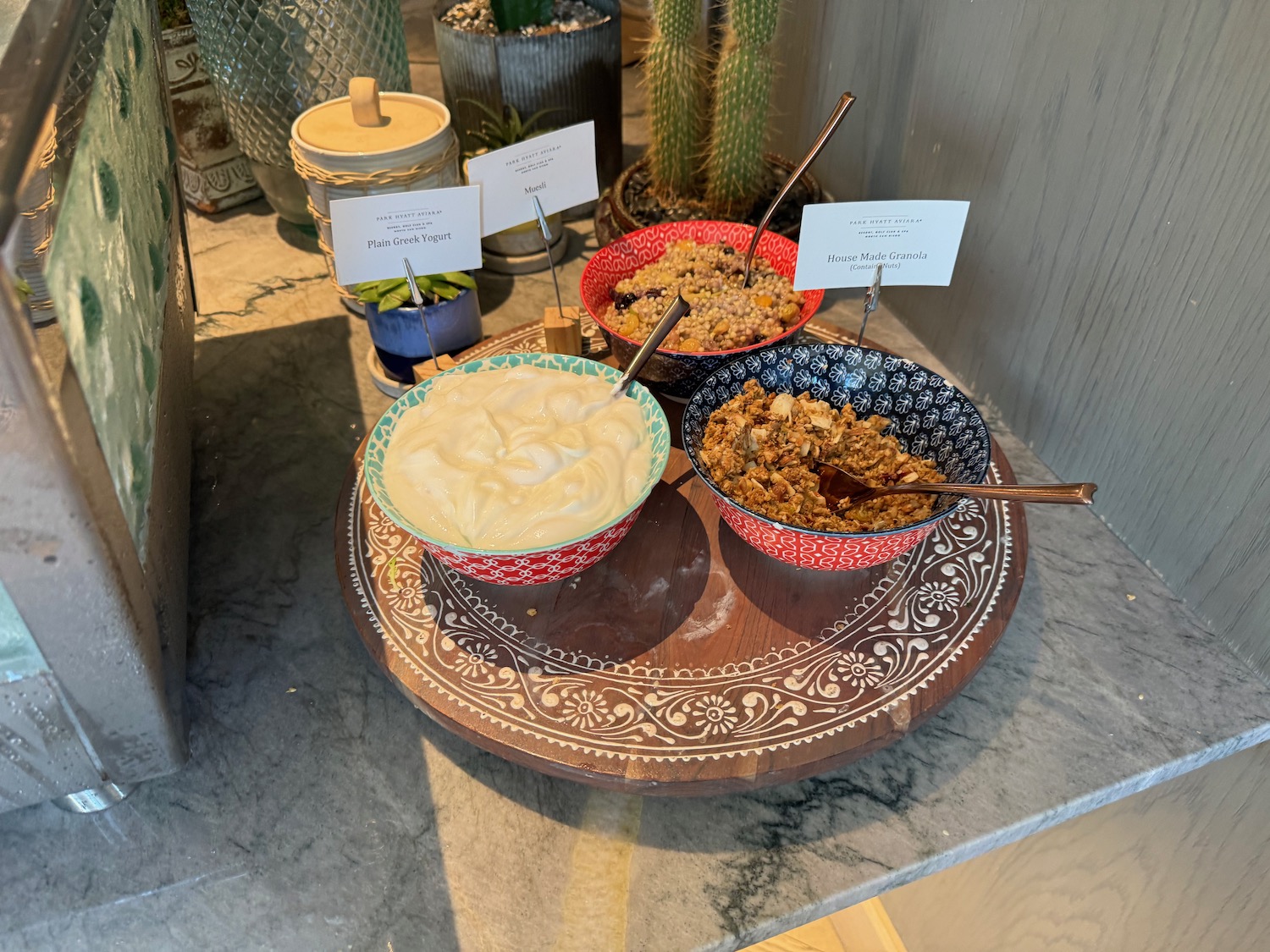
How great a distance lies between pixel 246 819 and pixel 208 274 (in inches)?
38.5

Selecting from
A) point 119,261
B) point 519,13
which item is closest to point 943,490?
point 119,261

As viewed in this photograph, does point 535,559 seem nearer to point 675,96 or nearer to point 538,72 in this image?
point 675,96

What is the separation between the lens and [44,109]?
539 millimetres

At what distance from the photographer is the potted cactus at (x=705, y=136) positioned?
115 centimetres

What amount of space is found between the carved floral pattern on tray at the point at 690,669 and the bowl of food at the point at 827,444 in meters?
0.07

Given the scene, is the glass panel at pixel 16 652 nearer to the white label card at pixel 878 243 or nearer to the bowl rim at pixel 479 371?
the bowl rim at pixel 479 371

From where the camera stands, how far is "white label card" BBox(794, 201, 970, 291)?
936 mm

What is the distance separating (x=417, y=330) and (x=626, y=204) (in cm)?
40

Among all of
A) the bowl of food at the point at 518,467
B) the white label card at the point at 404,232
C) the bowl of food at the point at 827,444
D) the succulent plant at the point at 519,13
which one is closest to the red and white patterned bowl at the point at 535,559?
the bowl of food at the point at 518,467

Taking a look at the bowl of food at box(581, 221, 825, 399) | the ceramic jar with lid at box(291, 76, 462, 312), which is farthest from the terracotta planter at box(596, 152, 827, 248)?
the ceramic jar with lid at box(291, 76, 462, 312)

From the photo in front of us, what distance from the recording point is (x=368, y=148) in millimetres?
1100

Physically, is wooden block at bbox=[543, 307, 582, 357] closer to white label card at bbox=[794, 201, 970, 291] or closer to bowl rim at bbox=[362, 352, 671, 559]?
bowl rim at bbox=[362, 352, 671, 559]

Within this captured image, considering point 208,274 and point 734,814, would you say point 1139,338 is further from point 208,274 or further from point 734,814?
point 208,274

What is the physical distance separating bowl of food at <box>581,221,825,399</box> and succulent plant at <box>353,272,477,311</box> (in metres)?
0.17
